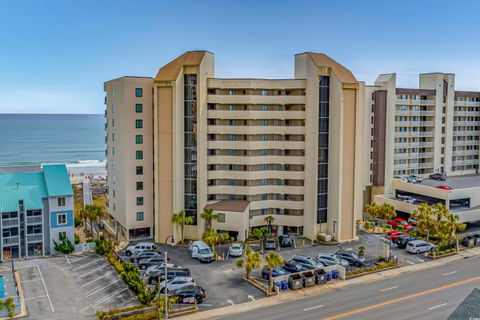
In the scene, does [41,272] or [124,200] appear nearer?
[41,272]

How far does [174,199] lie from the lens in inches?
2239

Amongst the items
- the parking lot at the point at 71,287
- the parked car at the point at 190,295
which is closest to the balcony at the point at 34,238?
the parking lot at the point at 71,287

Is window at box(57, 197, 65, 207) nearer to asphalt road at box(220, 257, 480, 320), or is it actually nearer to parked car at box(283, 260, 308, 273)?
asphalt road at box(220, 257, 480, 320)

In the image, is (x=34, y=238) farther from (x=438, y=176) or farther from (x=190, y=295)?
(x=438, y=176)

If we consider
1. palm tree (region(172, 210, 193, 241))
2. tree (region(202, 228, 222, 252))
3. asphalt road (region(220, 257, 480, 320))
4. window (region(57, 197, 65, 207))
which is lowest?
asphalt road (region(220, 257, 480, 320))

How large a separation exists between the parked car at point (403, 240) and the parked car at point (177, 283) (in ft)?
93.1

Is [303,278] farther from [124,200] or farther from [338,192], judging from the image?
[124,200]

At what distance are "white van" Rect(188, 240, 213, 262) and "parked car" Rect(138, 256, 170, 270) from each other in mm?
4324

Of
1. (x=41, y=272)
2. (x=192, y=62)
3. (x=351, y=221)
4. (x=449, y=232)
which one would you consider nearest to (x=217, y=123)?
(x=192, y=62)

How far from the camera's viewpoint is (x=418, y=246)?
53375mm

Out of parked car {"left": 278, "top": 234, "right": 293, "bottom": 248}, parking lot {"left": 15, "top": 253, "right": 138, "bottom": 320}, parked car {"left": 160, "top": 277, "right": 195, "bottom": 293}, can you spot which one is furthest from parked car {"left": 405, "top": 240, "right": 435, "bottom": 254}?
parking lot {"left": 15, "top": 253, "right": 138, "bottom": 320}

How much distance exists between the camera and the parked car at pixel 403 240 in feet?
182

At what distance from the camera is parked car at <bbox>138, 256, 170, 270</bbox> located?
47219mm

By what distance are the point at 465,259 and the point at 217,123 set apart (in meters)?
34.8
